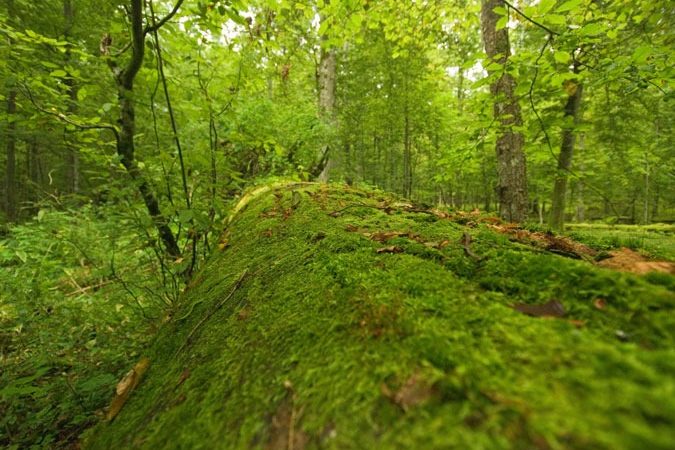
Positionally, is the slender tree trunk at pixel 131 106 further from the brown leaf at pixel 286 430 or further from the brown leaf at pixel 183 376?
the brown leaf at pixel 286 430

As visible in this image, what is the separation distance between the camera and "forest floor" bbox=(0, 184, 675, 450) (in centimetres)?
51

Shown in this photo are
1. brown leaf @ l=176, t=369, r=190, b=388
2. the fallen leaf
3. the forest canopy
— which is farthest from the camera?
the forest canopy

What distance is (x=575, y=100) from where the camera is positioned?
22.0 feet

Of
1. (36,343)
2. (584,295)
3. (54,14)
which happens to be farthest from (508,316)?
(54,14)

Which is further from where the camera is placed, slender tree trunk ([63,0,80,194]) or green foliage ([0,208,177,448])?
slender tree trunk ([63,0,80,194])

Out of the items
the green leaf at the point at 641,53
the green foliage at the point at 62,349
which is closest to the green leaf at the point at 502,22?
the green leaf at the point at 641,53

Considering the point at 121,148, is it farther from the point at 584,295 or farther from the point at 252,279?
the point at 584,295

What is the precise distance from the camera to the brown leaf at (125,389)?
51.4 inches

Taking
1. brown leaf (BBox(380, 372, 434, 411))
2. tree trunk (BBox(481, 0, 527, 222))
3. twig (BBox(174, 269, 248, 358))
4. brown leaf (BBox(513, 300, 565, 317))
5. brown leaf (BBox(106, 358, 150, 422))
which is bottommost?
brown leaf (BBox(106, 358, 150, 422))

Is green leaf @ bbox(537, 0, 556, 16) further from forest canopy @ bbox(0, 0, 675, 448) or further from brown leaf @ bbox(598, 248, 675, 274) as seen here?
brown leaf @ bbox(598, 248, 675, 274)

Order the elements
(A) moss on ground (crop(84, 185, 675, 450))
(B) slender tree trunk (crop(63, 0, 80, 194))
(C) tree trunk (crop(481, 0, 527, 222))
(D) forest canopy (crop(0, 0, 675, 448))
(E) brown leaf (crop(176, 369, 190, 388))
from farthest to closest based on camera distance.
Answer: (B) slender tree trunk (crop(63, 0, 80, 194)), (C) tree trunk (crop(481, 0, 527, 222)), (D) forest canopy (crop(0, 0, 675, 448)), (E) brown leaf (crop(176, 369, 190, 388)), (A) moss on ground (crop(84, 185, 675, 450))

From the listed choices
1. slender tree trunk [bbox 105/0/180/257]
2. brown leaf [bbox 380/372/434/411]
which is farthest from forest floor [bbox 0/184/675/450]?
slender tree trunk [bbox 105/0/180/257]

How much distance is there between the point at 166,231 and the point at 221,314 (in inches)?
98.6

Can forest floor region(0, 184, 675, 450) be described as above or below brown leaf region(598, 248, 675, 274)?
below
